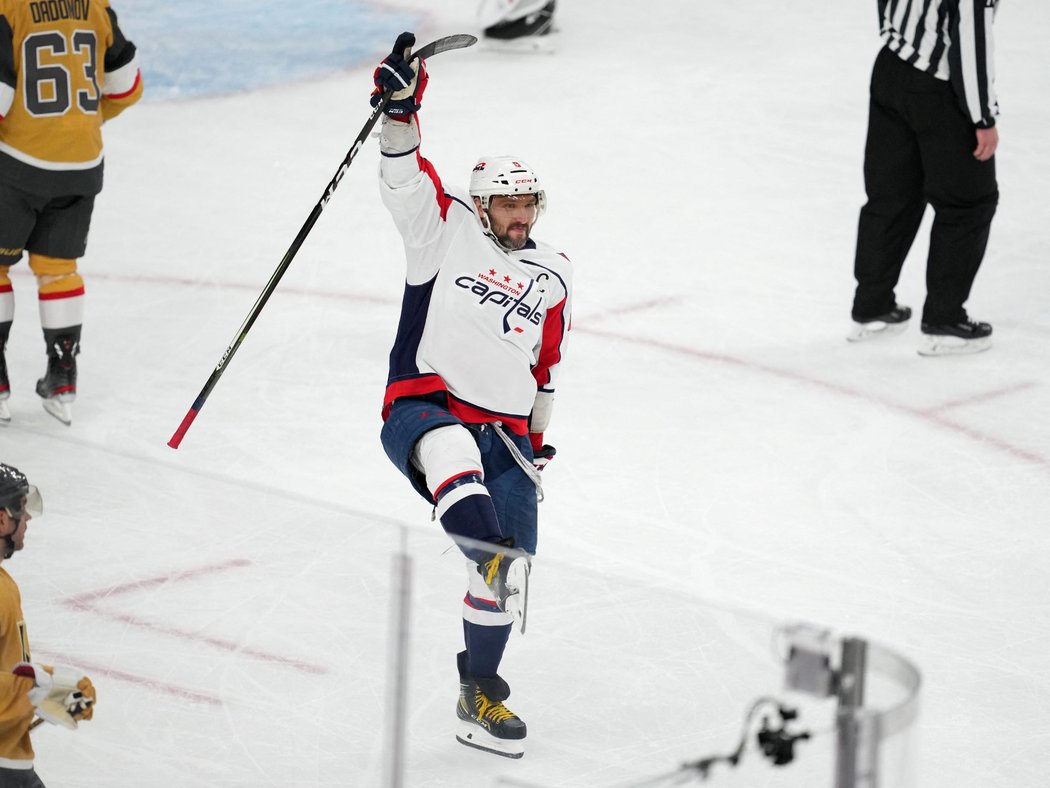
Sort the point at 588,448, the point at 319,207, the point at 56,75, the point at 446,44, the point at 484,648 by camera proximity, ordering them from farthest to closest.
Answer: the point at 588,448 → the point at 56,75 → the point at 319,207 → the point at 446,44 → the point at 484,648

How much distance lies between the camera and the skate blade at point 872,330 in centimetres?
529

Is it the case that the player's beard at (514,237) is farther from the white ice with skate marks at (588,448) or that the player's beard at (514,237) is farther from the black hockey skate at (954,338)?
the black hockey skate at (954,338)

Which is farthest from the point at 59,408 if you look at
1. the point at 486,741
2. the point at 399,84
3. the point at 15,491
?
the point at 15,491

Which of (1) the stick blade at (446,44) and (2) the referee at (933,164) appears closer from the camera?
(1) the stick blade at (446,44)

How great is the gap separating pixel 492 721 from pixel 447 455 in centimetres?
47

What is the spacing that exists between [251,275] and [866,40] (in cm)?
438

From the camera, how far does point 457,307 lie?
10.1ft

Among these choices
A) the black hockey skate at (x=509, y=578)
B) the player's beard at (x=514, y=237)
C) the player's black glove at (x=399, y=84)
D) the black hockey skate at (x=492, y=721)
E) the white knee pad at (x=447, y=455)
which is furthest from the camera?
the player's beard at (x=514, y=237)

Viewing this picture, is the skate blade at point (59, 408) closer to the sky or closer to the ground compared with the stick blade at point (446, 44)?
closer to the ground

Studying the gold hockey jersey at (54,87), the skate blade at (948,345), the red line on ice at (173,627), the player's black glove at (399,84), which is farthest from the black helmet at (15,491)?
the skate blade at (948,345)

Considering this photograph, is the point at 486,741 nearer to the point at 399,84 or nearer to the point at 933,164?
the point at 399,84

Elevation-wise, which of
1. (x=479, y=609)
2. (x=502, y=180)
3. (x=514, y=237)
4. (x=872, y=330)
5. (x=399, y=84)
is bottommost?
(x=872, y=330)

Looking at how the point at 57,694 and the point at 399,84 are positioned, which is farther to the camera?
the point at 399,84

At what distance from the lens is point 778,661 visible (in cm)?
169
